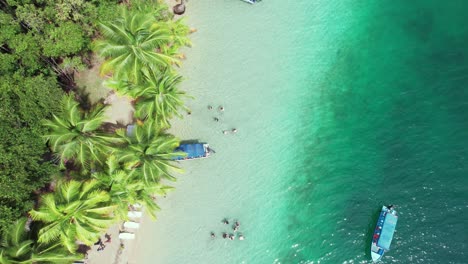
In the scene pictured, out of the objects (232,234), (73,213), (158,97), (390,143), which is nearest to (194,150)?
(158,97)

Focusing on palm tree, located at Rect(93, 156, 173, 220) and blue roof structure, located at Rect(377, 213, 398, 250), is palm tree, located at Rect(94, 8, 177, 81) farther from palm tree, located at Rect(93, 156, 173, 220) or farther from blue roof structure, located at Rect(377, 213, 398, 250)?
blue roof structure, located at Rect(377, 213, 398, 250)

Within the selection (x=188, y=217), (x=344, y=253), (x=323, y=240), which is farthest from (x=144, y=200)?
(x=344, y=253)

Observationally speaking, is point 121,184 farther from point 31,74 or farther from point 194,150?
point 31,74

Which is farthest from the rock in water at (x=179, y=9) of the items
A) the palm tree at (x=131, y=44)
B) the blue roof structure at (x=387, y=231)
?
the blue roof structure at (x=387, y=231)

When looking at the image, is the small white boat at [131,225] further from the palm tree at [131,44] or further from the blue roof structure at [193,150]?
the palm tree at [131,44]

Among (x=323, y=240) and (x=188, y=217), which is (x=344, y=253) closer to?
(x=323, y=240)

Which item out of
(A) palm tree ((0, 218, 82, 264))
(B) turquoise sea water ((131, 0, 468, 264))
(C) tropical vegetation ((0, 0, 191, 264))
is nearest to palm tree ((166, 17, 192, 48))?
(C) tropical vegetation ((0, 0, 191, 264))

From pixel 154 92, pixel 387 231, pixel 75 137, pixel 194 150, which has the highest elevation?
pixel 154 92
